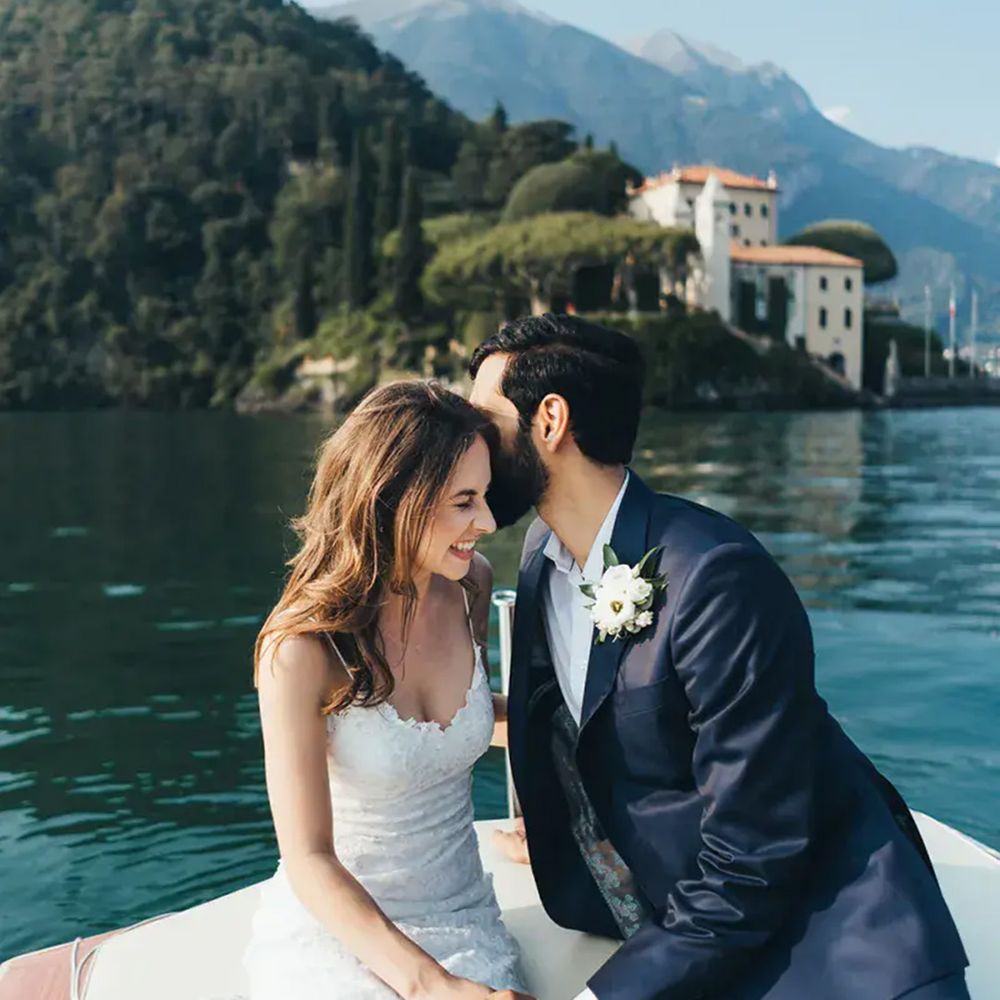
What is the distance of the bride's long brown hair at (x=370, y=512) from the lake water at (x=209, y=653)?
315 cm

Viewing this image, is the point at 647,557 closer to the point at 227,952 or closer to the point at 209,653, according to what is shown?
the point at 227,952

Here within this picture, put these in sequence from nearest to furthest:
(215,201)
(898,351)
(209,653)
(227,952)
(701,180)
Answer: (227,952) → (209,653) → (701,180) → (898,351) → (215,201)

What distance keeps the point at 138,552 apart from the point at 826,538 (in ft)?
26.9

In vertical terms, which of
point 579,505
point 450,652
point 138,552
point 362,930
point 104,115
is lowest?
point 138,552

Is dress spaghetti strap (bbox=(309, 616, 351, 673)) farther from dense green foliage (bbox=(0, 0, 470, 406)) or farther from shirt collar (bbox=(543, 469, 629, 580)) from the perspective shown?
dense green foliage (bbox=(0, 0, 470, 406))

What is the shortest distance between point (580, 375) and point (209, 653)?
7551mm

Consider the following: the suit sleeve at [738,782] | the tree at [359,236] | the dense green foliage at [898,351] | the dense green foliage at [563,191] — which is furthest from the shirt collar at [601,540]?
the dense green foliage at [898,351]

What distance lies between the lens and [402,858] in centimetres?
205

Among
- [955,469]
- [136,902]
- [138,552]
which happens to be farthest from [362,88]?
[136,902]

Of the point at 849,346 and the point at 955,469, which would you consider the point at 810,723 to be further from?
the point at 849,346

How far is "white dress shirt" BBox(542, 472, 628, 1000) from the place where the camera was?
2.01 m

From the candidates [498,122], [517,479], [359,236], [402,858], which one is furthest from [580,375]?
[498,122]

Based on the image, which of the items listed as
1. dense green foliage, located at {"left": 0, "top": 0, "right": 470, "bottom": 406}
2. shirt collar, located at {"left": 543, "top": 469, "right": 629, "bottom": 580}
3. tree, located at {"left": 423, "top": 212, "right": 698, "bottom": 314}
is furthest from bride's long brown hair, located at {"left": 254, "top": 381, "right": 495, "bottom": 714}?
dense green foliage, located at {"left": 0, "top": 0, "right": 470, "bottom": 406}

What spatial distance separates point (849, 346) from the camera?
6041 cm
